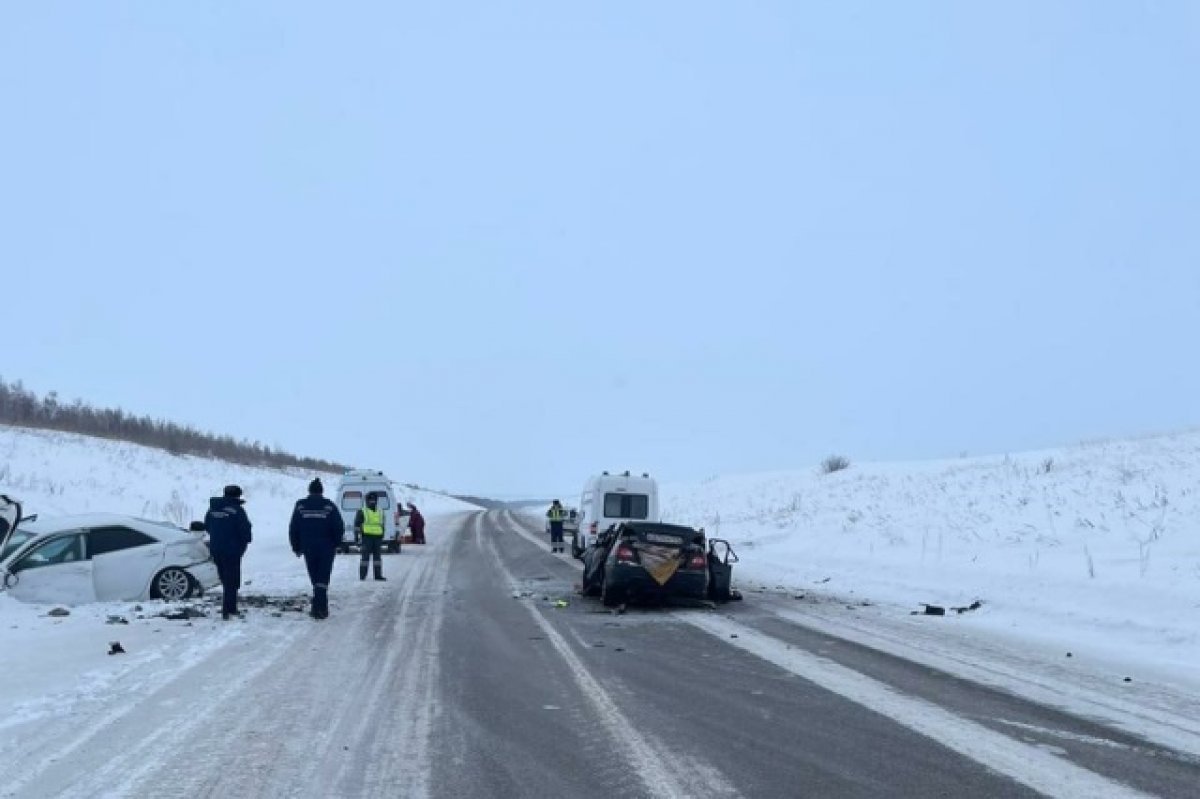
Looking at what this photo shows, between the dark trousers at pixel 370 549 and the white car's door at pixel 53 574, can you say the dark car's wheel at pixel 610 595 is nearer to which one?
the dark trousers at pixel 370 549

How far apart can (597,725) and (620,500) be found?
64.8 ft

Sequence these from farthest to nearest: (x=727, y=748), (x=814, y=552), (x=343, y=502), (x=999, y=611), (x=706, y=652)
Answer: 1. (x=343, y=502)
2. (x=814, y=552)
3. (x=999, y=611)
4. (x=706, y=652)
5. (x=727, y=748)

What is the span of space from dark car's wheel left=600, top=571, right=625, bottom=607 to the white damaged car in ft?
20.7

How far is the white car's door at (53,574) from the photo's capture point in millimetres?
15594

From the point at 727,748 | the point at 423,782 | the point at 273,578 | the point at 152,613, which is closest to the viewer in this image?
the point at 423,782

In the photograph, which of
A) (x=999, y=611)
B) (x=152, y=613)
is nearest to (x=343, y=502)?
(x=152, y=613)

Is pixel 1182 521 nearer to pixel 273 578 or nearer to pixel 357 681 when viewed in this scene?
pixel 357 681

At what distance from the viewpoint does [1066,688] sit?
954 cm

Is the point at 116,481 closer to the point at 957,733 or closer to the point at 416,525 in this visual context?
the point at 416,525

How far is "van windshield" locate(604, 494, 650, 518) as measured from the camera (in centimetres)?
2758

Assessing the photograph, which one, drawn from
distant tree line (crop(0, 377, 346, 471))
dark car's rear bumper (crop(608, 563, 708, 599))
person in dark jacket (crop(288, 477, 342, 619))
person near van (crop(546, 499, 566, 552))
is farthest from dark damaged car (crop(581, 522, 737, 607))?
distant tree line (crop(0, 377, 346, 471))

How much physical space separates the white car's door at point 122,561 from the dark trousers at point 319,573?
2.95m

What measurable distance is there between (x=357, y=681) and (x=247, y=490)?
153ft

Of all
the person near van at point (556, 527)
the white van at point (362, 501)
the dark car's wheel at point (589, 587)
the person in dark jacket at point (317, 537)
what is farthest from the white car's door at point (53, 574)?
the person near van at point (556, 527)
